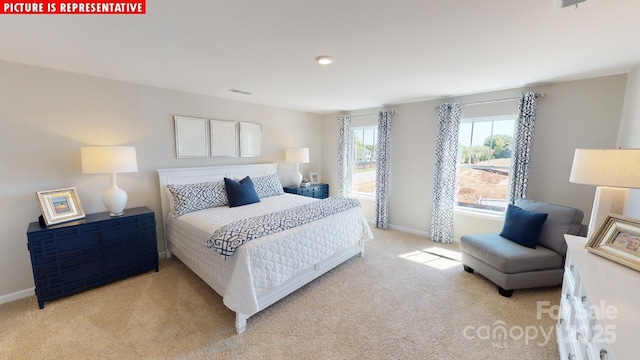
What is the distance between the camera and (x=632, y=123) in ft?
7.46

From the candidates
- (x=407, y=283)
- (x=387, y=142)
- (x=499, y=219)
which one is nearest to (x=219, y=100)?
(x=387, y=142)

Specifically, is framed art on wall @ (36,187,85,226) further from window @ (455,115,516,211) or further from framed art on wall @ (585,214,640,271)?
window @ (455,115,516,211)

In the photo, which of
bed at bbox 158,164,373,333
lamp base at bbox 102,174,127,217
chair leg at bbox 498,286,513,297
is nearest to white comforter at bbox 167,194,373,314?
bed at bbox 158,164,373,333

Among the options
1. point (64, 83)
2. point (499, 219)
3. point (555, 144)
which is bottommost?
point (499, 219)

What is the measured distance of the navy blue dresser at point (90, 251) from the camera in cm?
217

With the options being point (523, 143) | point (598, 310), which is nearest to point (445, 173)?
point (523, 143)

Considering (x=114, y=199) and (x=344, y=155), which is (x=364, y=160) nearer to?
(x=344, y=155)

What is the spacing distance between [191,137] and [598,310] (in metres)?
4.06

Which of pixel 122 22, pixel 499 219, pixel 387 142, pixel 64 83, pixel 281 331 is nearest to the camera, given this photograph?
pixel 122 22

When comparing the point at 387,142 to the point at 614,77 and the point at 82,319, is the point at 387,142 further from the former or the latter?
the point at 82,319

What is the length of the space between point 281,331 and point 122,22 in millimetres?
2498

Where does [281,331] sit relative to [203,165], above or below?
below

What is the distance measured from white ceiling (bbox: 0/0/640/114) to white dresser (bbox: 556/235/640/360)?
1.49m

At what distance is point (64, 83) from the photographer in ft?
8.11
